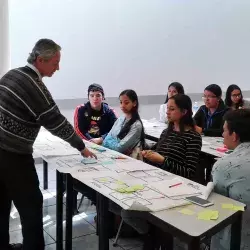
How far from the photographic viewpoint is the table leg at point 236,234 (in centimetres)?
151

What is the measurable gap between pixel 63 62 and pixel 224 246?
3.35 meters

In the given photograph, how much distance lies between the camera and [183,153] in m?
2.23

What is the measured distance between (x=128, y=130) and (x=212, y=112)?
1.14 metres

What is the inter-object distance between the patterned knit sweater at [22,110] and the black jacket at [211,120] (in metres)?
1.94

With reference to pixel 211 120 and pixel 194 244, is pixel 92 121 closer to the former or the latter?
pixel 211 120

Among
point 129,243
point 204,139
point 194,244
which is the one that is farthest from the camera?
point 204,139

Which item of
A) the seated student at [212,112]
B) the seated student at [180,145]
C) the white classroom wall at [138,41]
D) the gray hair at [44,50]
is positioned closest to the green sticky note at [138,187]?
the seated student at [180,145]

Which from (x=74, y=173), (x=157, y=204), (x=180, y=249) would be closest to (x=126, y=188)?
(x=157, y=204)

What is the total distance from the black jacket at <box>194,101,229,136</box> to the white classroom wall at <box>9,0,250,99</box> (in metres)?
1.54

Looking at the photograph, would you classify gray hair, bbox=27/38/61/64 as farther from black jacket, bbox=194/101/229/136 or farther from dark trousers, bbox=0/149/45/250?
black jacket, bbox=194/101/229/136

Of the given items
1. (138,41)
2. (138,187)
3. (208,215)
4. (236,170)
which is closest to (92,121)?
(138,187)

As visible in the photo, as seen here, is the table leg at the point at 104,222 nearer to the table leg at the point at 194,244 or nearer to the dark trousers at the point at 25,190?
the dark trousers at the point at 25,190

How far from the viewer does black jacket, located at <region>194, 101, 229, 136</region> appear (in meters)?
3.37

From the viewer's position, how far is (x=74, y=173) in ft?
6.42
